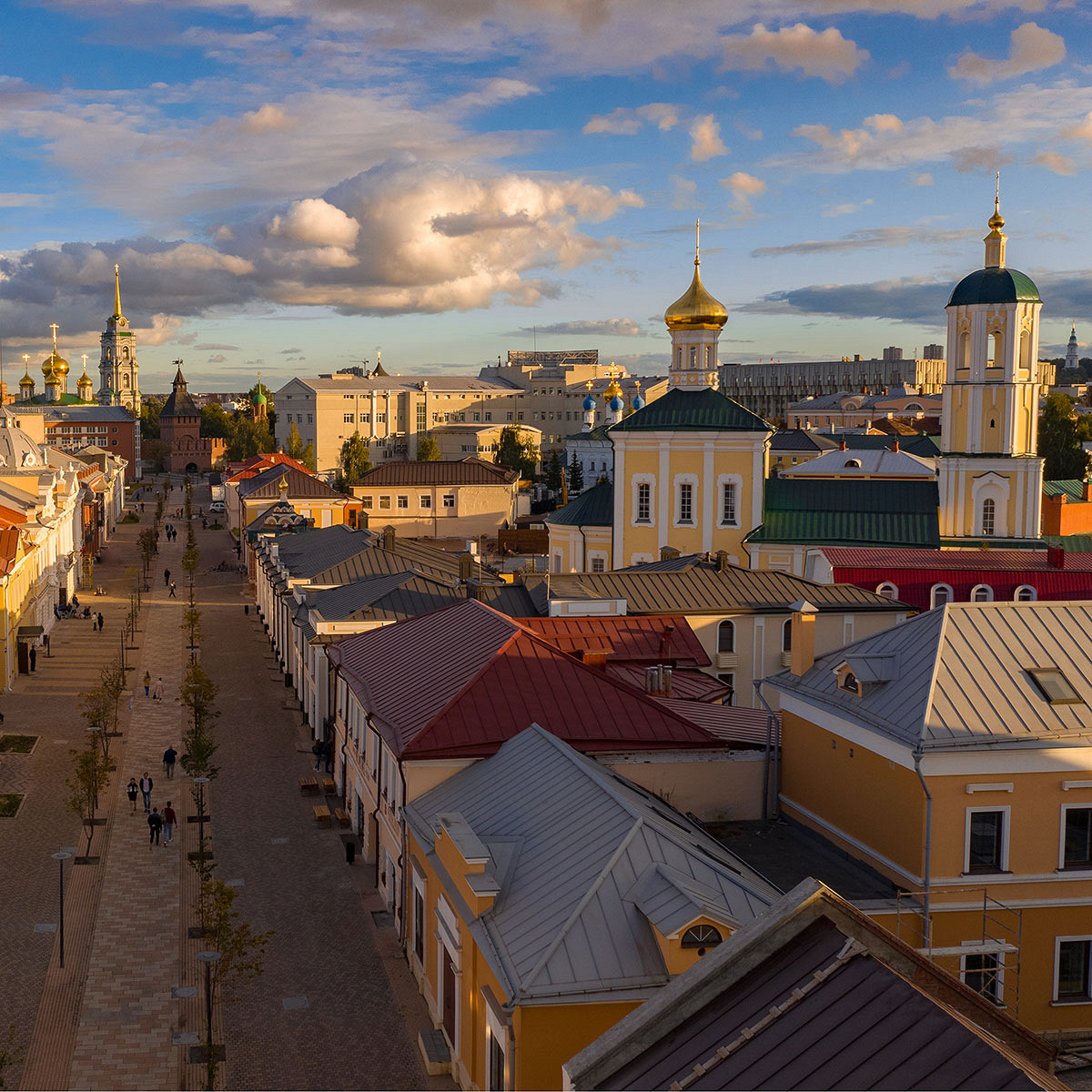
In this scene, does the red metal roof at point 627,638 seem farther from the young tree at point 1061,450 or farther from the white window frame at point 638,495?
the young tree at point 1061,450

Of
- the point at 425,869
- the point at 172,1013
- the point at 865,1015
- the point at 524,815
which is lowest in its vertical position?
the point at 172,1013

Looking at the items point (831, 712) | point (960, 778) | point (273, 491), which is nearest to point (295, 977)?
point (831, 712)

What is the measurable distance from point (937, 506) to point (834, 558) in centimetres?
1075

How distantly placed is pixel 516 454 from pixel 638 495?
67769mm

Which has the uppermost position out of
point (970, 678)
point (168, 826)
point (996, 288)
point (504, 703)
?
point (996, 288)

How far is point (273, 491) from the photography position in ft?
240

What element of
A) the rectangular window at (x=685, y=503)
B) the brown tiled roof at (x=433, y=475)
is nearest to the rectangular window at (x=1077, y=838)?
the rectangular window at (x=685, y=503)

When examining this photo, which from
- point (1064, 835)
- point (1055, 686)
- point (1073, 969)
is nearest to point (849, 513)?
point (1055, 686)

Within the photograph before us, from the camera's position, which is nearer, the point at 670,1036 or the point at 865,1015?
the point at 865,1015

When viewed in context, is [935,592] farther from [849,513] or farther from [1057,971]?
[1057,971]

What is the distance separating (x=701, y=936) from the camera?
13.9 metres

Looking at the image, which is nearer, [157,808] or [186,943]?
[186,943]

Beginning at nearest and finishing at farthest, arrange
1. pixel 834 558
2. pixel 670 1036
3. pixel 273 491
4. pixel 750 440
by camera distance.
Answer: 1. pixel 670 1036
2. pixel 834 558
3. pixel 750 440
4. pixel 273 491

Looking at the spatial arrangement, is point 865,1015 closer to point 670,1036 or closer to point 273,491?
point 670,1036
